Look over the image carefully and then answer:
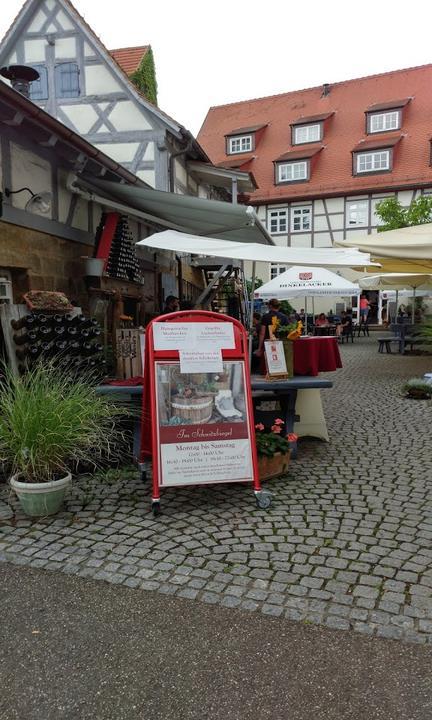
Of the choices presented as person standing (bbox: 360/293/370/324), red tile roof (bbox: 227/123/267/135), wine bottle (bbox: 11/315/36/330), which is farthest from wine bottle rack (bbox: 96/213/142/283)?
red tile roof (bbox: 227/123/267/135)

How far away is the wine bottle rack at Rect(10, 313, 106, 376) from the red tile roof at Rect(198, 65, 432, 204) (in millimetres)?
22838

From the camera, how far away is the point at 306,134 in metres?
30.7

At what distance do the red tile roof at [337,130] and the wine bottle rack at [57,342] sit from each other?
22838 mm

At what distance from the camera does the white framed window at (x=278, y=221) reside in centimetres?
2900

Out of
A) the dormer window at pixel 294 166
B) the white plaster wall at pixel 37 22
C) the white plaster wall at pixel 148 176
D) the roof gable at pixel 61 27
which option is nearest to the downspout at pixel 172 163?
the white plaster wall at pixel 148 176

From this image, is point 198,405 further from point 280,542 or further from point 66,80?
point 66,80

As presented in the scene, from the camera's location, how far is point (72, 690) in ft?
6.92

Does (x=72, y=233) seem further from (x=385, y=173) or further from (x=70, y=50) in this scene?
(x=385, y=173)

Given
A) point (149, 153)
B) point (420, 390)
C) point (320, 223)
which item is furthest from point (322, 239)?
point (420, 390)

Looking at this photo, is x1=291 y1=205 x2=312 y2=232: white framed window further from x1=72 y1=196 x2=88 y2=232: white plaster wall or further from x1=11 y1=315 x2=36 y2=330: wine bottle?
x1=11 y1=315 x2=36 y2=330: wine bottle

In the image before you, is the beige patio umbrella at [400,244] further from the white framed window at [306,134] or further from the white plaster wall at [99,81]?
the white framed window at [306,134]

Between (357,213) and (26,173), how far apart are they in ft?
77.6

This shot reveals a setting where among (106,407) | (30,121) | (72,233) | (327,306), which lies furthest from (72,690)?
(327,306)

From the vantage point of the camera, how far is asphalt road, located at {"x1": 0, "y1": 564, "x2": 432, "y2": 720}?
2.01 metres
